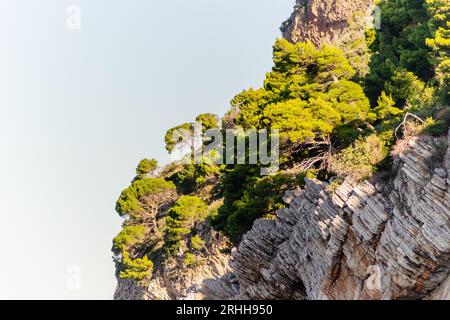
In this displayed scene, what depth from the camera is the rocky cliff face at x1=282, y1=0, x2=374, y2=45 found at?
222ft

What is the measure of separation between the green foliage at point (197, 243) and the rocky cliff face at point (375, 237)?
18756 mm

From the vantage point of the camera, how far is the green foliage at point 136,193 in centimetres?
5916

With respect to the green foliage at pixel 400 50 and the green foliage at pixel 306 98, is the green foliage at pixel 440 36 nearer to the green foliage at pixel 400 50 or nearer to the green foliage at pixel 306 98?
the green foliage at pixel 400 50

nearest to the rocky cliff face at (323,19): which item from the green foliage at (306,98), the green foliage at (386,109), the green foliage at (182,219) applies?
the green foliage at (182,219)

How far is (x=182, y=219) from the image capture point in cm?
5188

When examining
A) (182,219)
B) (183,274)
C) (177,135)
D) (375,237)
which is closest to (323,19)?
(177,135)

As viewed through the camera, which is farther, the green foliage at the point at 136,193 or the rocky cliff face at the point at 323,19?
the rocky cliff face at the point at 323,19

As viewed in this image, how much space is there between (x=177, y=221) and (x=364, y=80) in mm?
19669

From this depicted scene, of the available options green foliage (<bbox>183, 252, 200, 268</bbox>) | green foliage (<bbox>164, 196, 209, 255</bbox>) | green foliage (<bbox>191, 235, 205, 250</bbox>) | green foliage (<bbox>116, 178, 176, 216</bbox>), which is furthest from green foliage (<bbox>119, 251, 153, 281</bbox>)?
green foliage (<bbox>191, 235, 205, 250</bbox>)

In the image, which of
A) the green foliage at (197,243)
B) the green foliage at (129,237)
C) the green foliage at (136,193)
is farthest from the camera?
the green foliage at (136,193)

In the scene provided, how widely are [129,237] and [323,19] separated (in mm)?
29692

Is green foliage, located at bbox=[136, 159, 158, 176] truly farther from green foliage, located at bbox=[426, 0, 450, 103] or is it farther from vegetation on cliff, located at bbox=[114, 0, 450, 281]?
green foliage, located at bbox=[426, 0, 450, 103]

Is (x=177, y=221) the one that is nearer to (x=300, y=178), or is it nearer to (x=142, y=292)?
(x=142, y=292)
